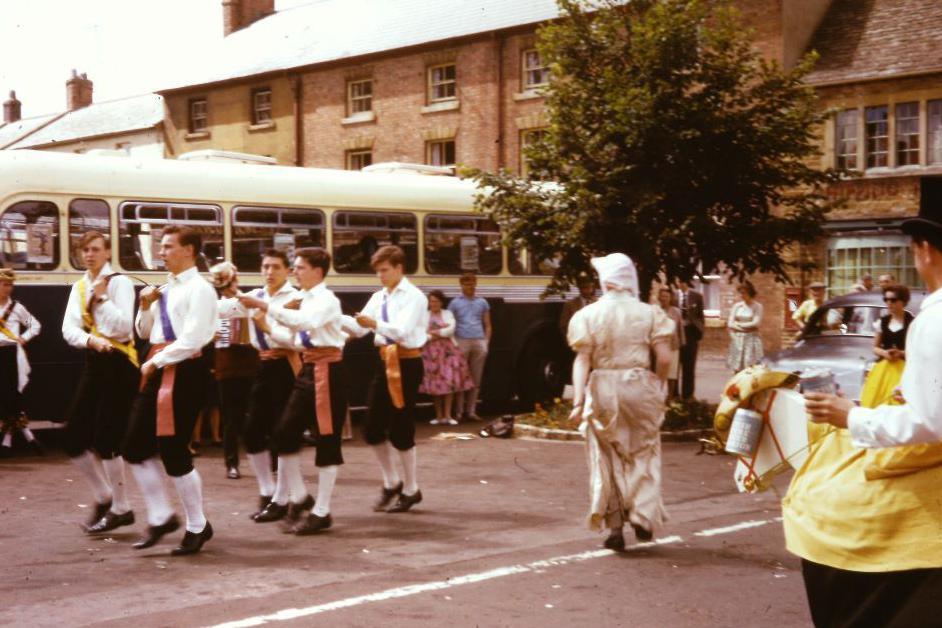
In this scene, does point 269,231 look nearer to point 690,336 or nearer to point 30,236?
point 30,236

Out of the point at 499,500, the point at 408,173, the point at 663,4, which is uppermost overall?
the point at 663,4

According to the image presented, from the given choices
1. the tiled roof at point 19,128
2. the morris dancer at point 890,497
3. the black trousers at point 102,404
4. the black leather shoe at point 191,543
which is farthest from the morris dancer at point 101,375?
the tiled roof at point 19,128

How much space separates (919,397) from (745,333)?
606 inches

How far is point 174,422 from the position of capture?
25.9 ft

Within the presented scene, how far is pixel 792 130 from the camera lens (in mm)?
14477

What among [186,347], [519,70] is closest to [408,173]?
[186,347]

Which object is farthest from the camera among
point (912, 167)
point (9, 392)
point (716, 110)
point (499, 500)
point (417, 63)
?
point (417, 63)

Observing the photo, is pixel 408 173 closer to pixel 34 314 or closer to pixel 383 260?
pixel 34 314

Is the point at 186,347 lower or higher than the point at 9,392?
higher

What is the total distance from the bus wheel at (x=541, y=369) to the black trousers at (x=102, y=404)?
943 centimetres

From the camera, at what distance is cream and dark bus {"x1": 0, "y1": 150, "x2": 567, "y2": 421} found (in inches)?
526

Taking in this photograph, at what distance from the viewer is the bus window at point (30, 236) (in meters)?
13.2

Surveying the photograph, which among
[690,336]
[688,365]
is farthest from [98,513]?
[690,336]

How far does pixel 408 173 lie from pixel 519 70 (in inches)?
702
